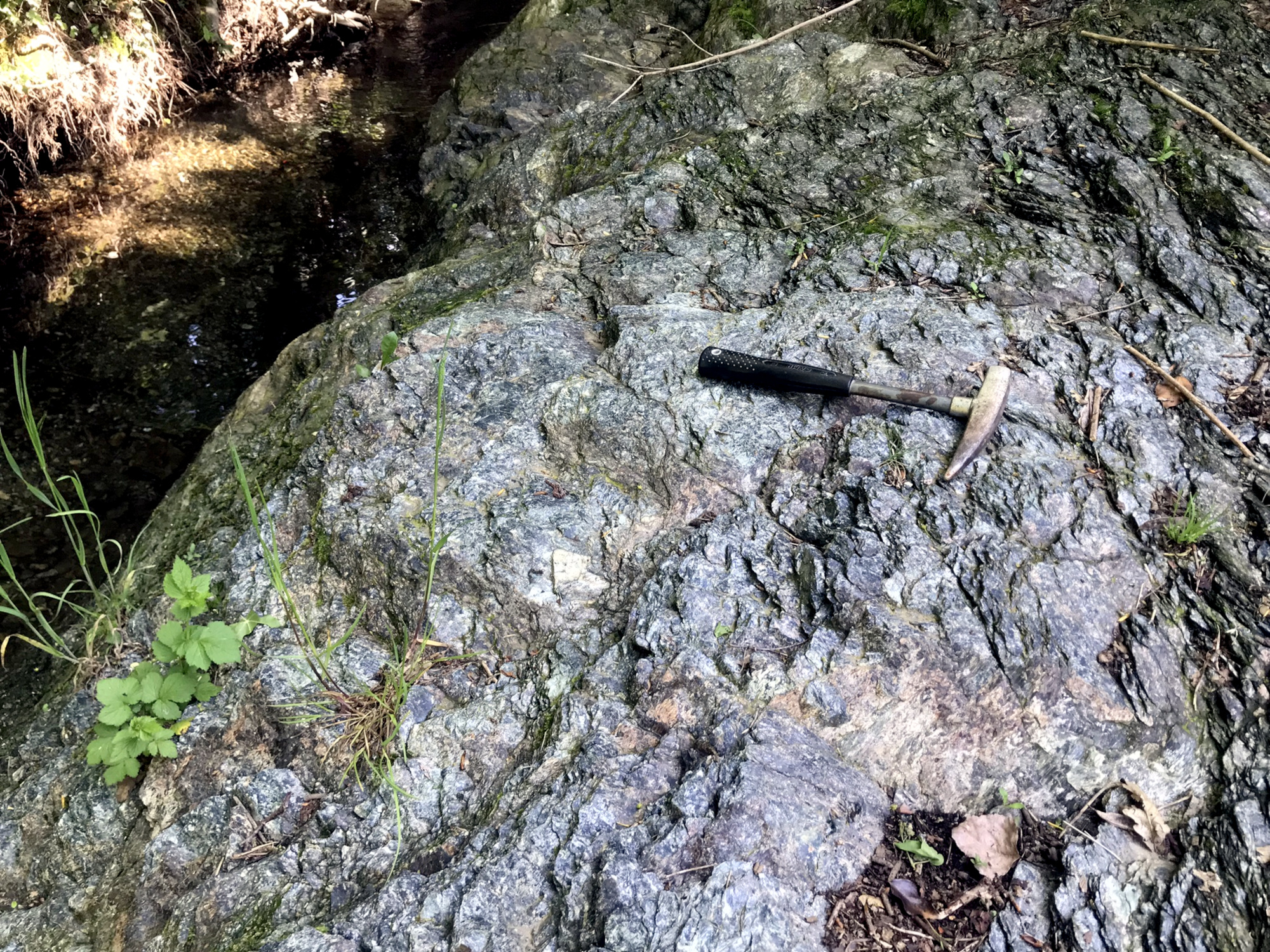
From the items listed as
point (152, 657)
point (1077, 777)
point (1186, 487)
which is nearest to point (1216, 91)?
point (1186, 487)

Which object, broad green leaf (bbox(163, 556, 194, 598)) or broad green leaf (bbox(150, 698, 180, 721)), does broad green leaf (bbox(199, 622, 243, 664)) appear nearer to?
broad green leaf (bbox(163, 556, 194, 598))

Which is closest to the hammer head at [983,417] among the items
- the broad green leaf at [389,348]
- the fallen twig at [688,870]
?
the fallen twig at [688,870]

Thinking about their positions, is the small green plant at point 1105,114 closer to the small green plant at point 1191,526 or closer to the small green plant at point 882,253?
the small green plant at point 882,253

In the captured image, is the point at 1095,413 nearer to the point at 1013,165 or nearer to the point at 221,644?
the point at 1013,165

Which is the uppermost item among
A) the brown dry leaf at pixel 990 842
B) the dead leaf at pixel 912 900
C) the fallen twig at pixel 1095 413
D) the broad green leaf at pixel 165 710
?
the broad green leaf at pixel 165 710

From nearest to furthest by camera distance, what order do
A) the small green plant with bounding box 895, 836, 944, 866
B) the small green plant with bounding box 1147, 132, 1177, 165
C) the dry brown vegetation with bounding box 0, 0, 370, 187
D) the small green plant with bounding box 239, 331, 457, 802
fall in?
1. the small green plant with bounding box 895, 836, 944, 866
2. the small green plant with bounding box 239, 331, 457, 802
3. the small green plant with bounding box 1147, 132, 1177, 165
4. the dry brown vegetation with bounding box 0, 0, 370, 187

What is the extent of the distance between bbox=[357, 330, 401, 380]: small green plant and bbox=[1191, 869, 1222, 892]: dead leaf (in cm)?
287

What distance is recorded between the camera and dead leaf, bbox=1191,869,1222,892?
6.15 feet

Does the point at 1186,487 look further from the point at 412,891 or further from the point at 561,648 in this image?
the point at 412,891

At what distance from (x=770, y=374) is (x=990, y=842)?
1538 millimetres

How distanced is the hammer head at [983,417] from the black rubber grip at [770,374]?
40cm

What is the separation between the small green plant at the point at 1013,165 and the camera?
3.66 m

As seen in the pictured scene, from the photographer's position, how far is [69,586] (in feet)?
10.6

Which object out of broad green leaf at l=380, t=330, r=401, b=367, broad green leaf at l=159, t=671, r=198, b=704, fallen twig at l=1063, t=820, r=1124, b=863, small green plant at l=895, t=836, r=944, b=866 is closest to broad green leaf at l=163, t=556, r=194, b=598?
broad green leaf at l=159, t=671, r=198, b=704
